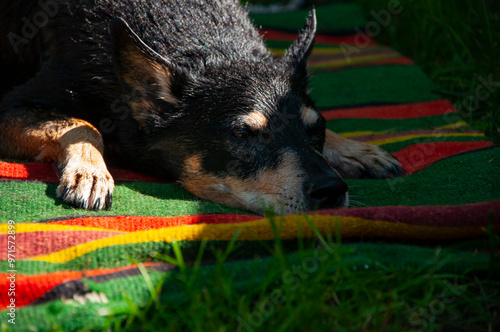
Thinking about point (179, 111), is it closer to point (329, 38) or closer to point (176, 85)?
point (176, 85)

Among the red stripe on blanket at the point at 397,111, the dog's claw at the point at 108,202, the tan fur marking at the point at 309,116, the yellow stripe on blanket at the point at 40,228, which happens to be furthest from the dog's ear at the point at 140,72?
the red stripe on blanket at the point at 397,111

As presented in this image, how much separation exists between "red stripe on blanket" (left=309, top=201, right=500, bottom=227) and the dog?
1.23 feet

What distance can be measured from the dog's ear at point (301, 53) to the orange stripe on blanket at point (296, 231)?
1.42 metres

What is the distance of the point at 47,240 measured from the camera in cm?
237

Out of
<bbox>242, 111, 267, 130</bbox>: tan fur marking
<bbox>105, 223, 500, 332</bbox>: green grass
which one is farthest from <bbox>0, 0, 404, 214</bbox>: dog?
<bbox>105, 223, 500, 332</bbox>: green grass

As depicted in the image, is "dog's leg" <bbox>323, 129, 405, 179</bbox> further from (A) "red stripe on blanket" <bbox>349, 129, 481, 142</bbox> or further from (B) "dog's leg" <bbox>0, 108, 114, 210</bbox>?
(B) "dog's leg" <bbox>0, 108, 114, 210</bbox>

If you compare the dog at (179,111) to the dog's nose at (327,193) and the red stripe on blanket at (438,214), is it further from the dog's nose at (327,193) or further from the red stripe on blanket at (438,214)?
the red stripe on blanket at (438,214)

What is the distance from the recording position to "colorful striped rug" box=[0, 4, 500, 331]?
2039 mm

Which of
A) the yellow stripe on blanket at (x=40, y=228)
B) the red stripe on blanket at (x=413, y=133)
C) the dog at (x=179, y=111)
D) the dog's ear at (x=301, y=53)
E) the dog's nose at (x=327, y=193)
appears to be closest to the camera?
the yellow stripe on blanket at (x=40, y=228)

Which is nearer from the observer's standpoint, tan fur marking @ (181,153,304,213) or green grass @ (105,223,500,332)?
green grass @ (105,223,500,332)

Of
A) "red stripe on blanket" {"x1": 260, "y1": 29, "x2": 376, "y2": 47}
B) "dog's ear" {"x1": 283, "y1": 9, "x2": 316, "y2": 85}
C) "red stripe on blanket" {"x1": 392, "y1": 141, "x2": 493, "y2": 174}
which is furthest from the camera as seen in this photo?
"red stripe on blanket" {"x1": 260, "y1": 29, "x2": 376, "y2": 47}

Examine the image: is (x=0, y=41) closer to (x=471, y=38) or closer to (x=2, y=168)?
(x=2, y=168)

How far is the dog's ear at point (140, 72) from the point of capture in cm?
306

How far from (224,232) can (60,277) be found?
2.30 ft
